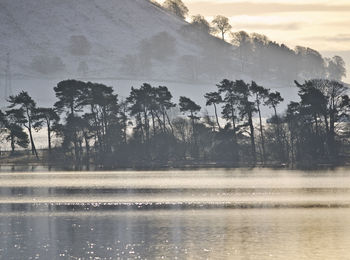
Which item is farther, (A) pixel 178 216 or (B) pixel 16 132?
(B) pixel 16 132

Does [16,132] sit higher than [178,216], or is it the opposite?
[16,132]

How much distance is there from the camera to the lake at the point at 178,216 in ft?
175

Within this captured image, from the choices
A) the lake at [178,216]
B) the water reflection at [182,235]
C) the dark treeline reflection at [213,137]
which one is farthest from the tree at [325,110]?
the water reflection at [182,235]

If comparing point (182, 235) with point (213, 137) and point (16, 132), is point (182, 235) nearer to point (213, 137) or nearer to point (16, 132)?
point (213, 137)

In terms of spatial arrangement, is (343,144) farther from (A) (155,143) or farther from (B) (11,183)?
(B) (11,183)

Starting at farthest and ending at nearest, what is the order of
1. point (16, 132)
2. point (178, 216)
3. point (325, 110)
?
point (16, 132), point (325, 110), point (178, 216)

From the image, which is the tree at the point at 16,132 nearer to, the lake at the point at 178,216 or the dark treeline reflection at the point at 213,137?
the dark treeline reflection at the point at 213,137

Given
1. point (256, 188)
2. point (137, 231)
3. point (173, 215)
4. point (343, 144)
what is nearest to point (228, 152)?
point (343, 144)

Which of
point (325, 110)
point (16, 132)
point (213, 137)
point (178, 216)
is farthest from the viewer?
point (16, 132)

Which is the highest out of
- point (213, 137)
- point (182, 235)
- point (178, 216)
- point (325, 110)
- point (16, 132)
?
point (16, 132)

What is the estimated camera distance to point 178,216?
69.6 metres

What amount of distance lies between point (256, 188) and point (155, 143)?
4029 cm

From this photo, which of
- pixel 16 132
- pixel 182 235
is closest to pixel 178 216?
pixel 182 235

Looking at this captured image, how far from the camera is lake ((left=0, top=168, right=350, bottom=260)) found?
53219mm
